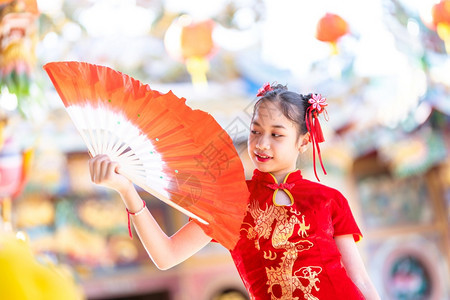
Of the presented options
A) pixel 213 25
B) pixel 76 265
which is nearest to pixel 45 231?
pixel 76 265

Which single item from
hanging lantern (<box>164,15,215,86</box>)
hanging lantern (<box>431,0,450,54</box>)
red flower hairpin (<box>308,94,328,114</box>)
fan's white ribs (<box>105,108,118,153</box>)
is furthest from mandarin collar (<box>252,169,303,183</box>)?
hanging lantern (<box>164,15,215,86</box>)

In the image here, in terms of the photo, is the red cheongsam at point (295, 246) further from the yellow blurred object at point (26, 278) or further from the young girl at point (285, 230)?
the yellow blurred object at point (26, 278)

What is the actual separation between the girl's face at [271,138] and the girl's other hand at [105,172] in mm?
318

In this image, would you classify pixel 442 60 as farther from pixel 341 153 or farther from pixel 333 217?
pixel 333 217

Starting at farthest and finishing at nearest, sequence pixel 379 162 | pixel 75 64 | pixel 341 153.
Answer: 1. pixel 379 162
2. pixel 341 153
3. pixel 75 64

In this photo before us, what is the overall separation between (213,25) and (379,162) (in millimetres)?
2926

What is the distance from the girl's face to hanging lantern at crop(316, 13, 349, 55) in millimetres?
3358

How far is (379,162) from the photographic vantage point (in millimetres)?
6727

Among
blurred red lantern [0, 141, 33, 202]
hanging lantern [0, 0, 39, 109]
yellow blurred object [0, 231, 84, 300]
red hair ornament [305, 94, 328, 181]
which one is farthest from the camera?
blurred red lantern [0, 141, 33, 202]

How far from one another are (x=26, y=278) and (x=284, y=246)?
0.63 meters

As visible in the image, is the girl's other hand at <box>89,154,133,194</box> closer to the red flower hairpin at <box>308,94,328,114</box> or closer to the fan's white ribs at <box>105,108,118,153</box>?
the fan's white ribs at <box>105,108,118,153</box>

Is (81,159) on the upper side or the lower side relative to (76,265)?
upper

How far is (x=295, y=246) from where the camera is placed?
135 centimetres

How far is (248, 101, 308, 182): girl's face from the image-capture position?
55.0 inches
